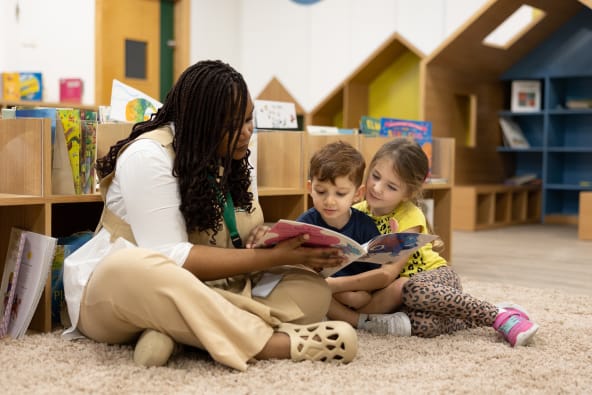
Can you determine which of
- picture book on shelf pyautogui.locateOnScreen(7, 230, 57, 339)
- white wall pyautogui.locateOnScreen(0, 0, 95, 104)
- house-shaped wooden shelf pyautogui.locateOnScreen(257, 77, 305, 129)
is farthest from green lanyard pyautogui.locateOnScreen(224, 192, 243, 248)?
house-shaped wooden shelf pyautogui.locateOnScreen(257, 77, 305, 129)

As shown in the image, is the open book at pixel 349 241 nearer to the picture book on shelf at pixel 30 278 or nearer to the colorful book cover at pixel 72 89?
the picture book on shelf at pixel 30 278

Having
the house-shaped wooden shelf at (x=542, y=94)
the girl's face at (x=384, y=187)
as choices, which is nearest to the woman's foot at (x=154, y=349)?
the girl's face at (x=384, y=187)

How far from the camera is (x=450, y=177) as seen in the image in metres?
3.40

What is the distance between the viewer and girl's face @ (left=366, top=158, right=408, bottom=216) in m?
2.10

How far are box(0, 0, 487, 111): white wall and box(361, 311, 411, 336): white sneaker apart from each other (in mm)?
4145

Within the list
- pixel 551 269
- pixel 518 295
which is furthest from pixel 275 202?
pixel 551 269

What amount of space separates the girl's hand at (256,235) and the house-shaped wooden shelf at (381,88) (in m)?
4.49

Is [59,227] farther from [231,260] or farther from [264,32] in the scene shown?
[264,32]

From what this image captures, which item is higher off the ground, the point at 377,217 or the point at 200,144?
the point at 200,144

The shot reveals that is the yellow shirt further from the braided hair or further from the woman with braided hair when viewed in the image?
the braided hair

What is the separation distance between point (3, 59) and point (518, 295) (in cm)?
491

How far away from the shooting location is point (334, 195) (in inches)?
75.0

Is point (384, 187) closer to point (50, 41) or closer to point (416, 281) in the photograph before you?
point (416, 281)

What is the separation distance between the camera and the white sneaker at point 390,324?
1999 mm
